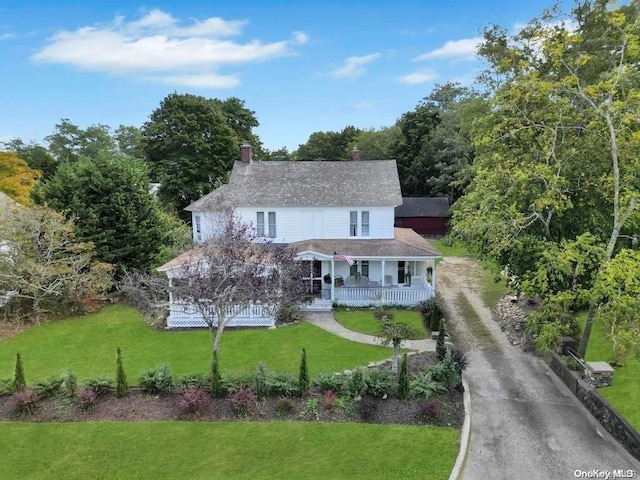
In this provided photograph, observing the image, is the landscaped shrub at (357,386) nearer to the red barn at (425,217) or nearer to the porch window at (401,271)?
the porch window at (401,271)

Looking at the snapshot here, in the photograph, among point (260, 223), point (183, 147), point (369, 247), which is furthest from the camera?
point (183, 147)

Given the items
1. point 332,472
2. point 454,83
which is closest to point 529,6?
point 332,472

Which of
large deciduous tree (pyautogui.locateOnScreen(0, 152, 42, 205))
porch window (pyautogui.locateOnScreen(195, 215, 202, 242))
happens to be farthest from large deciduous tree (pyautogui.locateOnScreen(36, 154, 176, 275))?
large deciduous tree (pyautogui.locateOnScreen(0, 152, 42, 205))

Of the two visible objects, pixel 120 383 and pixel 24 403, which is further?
pixel 120 383

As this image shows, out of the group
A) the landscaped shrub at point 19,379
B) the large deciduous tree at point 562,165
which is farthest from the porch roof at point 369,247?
the landscaped shrub at point 19,379

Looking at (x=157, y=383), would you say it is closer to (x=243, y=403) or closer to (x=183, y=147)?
(x=243, y=403)

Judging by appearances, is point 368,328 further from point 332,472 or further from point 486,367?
point 332,472

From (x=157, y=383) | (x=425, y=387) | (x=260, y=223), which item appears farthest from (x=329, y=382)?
(x=260, y=223)
